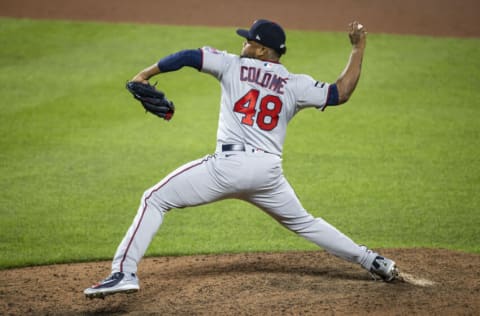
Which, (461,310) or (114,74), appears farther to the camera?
(114,74)

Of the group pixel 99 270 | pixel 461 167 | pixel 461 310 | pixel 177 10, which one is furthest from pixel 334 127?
pixel 177 10

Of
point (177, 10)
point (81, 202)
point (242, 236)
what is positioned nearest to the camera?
point (242, 236)

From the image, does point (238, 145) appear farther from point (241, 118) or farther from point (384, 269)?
point (384, 269)

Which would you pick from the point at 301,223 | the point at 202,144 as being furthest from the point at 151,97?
the point at 202,144

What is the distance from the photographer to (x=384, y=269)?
5.07 m

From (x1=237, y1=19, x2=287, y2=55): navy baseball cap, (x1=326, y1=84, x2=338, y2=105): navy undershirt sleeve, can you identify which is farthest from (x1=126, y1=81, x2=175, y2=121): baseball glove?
(x1=326, y1=84, x2=338, y2=105): navy undershirt sleeve

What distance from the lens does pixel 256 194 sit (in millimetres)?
4938

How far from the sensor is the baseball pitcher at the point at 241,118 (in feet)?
15.6

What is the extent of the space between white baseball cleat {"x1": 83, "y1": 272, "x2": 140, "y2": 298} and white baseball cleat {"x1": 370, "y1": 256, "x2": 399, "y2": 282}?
1.63 m

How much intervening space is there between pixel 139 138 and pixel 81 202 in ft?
6.32

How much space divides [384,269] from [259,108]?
1382 mm

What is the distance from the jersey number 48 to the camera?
4.81 meters

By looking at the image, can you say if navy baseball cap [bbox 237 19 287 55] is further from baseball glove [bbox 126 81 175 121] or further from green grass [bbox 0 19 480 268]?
green grass [bbox 0 19 480 268]

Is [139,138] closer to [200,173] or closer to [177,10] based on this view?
[200,173]
